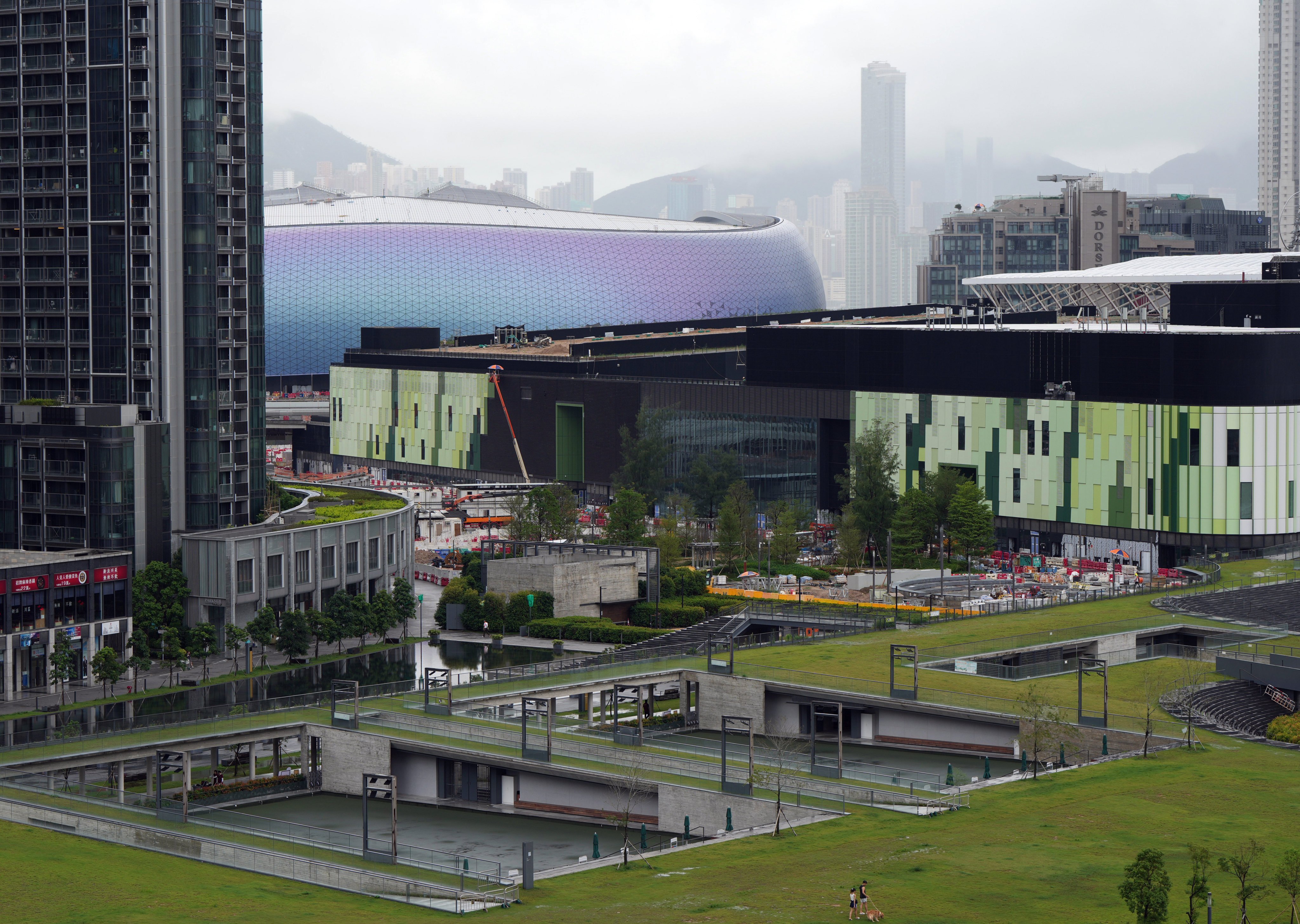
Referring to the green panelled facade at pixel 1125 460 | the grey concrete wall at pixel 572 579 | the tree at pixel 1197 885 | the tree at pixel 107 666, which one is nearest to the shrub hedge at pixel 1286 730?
the tree at pixel 1197 885

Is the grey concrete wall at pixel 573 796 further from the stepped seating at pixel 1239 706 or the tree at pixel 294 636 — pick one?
the tree at pixel 294 636

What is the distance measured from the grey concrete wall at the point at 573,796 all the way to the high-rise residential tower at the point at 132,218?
39303mm

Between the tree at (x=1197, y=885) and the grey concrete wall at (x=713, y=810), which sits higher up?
the tree at (x=1197, y=885)

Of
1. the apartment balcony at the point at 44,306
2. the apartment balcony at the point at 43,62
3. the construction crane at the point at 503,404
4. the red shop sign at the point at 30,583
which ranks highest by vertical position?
the apartment balcony at the point at 43,62

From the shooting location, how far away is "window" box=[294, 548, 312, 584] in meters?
103

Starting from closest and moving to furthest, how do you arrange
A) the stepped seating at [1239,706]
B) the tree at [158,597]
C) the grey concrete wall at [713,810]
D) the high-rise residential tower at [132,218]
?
the grey concrete wall at [713,810]
the stepped seating at [1239,706]
the tree at [158,597]
the high-rise residential tower at [132,218]

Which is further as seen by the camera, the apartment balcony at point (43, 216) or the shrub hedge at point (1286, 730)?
the apartment balcony at point (43, 216)

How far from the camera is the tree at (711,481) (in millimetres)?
148250

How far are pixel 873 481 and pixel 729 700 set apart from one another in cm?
5048

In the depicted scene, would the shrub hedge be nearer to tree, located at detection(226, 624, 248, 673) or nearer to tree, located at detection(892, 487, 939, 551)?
tree, located at detection(226, 624, 248, 673)

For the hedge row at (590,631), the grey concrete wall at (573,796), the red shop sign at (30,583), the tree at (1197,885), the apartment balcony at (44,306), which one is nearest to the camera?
the tree at (1197,885)

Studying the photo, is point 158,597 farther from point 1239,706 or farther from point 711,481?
point 711,481

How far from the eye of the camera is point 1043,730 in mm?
68812

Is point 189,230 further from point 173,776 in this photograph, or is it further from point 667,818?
point 667,818
